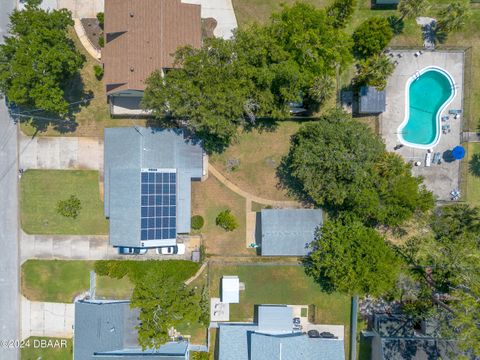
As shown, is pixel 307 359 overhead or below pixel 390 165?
below

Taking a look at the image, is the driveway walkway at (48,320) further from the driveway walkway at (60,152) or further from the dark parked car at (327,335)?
the dark parked car at (327,335)

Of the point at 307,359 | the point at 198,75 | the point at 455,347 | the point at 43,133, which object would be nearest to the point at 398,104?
the point at 198,75

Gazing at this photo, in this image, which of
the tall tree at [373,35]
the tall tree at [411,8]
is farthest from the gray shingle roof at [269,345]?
the tall tree at [411,8]

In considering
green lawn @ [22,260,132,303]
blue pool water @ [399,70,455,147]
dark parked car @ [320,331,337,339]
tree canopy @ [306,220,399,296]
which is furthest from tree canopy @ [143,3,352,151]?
dark parked car @ [320,331,337,339]

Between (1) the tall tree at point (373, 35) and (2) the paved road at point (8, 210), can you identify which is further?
(2) the paved road at point (8, 210)

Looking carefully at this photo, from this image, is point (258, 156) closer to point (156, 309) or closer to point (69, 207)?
point (156, 309)

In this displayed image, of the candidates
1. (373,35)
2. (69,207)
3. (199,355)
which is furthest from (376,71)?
(199,355)

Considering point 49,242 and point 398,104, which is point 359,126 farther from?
point 49,242
